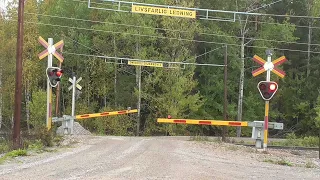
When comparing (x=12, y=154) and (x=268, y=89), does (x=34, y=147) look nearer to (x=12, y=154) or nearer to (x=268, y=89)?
(x=12, y=154)

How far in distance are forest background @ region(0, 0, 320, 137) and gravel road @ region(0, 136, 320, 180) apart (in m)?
22.7

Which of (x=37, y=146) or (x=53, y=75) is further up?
(x=53, y=75)

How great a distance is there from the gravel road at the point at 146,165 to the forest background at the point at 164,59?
22.7 metres

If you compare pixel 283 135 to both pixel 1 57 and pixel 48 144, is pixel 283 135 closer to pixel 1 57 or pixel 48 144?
pixel 1 57

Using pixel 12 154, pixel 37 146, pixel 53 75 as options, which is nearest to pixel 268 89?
pixel 53 75

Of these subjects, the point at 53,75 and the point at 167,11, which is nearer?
the point at 53,75

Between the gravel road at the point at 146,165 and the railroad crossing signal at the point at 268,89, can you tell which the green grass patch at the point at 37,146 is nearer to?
the gravel road at the point at 146,165

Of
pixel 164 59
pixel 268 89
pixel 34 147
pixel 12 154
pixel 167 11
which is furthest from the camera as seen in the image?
pixel 164 59

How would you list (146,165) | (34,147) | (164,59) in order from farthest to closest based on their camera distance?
(164,59), (34,147), (146,165)

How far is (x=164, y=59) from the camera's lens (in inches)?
1566

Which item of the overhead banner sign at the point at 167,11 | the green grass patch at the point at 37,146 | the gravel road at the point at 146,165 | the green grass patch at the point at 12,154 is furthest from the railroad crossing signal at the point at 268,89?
the green grass patch at the point at 12,154

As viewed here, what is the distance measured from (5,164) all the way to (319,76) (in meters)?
38.1

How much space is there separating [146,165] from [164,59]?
1133 inches

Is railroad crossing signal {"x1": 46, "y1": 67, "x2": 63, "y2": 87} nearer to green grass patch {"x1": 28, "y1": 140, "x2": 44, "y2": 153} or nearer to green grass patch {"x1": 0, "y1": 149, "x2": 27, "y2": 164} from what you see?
green grass patch {"x1": 28, "y1": 140, "x2": 44, "y2": 153}
